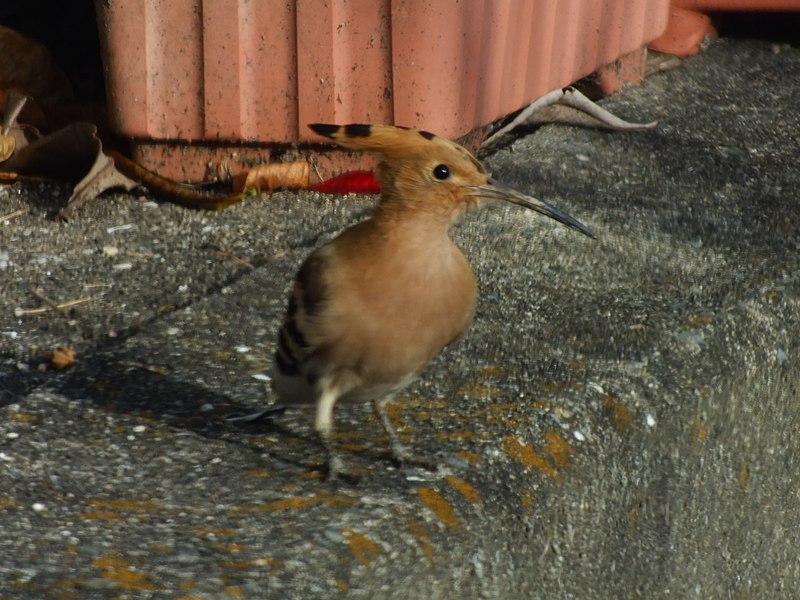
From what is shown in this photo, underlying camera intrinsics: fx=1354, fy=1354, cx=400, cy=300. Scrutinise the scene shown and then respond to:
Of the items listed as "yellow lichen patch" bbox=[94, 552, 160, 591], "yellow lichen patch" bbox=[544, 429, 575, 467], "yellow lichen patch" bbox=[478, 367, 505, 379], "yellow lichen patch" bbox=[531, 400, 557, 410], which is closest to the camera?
"yellow lichen patch" bbox=[94, 552, 160, 591]

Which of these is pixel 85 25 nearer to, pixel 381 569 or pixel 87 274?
pixel 87 274

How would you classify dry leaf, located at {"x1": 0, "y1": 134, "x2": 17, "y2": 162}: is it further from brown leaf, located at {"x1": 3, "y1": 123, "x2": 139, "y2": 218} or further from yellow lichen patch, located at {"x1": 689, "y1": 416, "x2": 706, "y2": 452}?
yellow lichen patch, located at {"x1": 689, "y1": 416, "x2": 706, "y2": 452}

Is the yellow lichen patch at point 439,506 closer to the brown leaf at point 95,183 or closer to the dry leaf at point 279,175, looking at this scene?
the dry leaf at point 279,175

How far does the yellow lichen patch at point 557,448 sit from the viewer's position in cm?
271

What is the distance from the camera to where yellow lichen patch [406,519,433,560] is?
235cm

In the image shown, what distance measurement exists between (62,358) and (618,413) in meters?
1.29

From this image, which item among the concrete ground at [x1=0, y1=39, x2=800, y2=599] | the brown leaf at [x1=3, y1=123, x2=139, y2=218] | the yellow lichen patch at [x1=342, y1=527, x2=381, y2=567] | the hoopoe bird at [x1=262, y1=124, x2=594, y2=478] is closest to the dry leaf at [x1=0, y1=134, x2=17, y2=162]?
the brown leaf at [x1=3, y1=123, x2=139, y2=218]

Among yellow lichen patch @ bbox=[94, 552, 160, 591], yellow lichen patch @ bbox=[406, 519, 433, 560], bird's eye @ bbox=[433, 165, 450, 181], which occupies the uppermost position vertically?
bird's eye @ bbox=[433, 165, 450, 181]

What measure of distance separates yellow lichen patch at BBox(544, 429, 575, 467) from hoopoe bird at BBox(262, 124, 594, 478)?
0.27 metres

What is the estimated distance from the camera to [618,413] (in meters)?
2.90

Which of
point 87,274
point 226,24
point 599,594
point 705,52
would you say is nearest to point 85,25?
point 226,24

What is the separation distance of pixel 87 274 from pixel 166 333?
54 cm

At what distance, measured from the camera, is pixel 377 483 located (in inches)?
102

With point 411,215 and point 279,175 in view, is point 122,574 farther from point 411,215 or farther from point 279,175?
point 279,175
